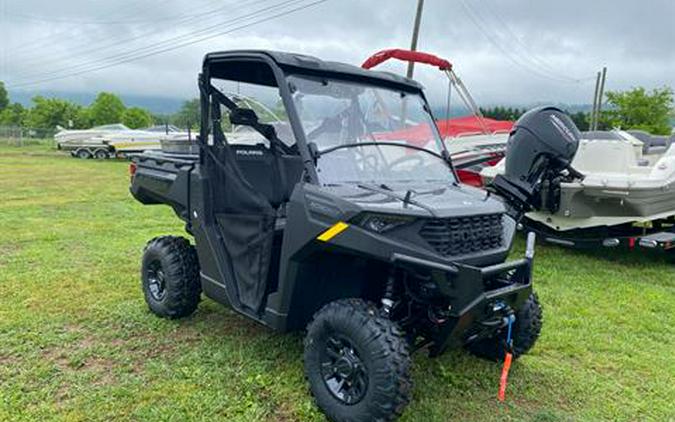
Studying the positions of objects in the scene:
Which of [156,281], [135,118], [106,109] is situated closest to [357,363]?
[156,281]

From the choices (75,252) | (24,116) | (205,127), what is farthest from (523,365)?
(24,116)

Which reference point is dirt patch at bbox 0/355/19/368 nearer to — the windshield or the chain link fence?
the windshield

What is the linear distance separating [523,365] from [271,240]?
1.99 metres

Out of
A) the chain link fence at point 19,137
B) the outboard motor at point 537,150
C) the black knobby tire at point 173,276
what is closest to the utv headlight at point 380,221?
the outboard motor at point 537,150

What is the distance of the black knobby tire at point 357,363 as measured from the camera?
2.79m

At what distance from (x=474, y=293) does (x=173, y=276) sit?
2462 mm

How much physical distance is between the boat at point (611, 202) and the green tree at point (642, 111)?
29.3 meters

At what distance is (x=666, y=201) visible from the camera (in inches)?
261

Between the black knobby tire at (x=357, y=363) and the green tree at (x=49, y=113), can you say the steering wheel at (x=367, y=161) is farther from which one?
the green tree at (x=49, y=113)

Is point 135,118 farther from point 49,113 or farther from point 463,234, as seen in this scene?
point 463,234

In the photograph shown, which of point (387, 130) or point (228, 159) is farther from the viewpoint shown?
point (228, 159)

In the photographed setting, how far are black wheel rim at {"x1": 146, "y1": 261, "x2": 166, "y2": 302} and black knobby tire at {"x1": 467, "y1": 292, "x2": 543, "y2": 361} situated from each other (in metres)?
2.56

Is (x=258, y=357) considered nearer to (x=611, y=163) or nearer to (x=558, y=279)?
(x=558, y=279)

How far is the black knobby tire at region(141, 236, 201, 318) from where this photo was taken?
432 cm
